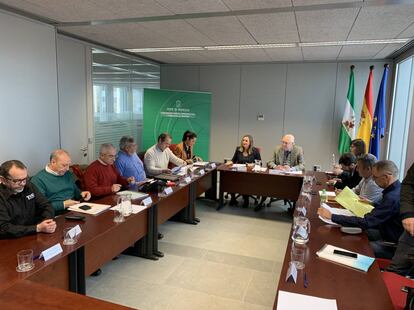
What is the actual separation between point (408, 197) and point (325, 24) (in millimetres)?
2229

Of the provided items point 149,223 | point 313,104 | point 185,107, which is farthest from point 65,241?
point 313,104

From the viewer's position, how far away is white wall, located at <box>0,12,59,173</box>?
10.9 feet

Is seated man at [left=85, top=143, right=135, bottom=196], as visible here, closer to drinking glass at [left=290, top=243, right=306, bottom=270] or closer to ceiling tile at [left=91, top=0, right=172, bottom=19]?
ceiling tile at [left=91, top=0, right=172, bottom=19]

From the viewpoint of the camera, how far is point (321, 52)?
205 inches

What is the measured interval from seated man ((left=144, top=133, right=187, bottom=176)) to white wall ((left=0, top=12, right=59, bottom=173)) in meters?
1.25

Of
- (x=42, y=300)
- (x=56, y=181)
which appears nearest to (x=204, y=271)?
(x=56, y=181)

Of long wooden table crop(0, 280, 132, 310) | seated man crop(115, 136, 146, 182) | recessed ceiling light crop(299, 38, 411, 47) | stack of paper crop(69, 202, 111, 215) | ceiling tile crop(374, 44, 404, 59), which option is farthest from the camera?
ceiling tile crop(374, 44, 404, 59)

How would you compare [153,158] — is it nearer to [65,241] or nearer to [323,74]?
[65,241]

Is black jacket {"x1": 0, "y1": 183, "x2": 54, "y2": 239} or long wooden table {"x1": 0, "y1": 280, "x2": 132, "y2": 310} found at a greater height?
black jacket {"x1": 0, "y1": 183, "x2": 54, "y2": 239}

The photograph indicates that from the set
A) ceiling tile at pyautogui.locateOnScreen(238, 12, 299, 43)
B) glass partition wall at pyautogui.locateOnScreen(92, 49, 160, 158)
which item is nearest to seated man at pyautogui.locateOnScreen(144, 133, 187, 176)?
glass partition wall at pyautogui.locateOnScreen(92, 49, 160, 158)

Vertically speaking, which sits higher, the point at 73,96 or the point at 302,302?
the point at 73,96

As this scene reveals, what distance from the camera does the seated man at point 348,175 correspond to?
3.92m

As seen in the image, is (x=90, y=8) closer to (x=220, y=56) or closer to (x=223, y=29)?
(x=223, y=29)

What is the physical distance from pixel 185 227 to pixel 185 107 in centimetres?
311
